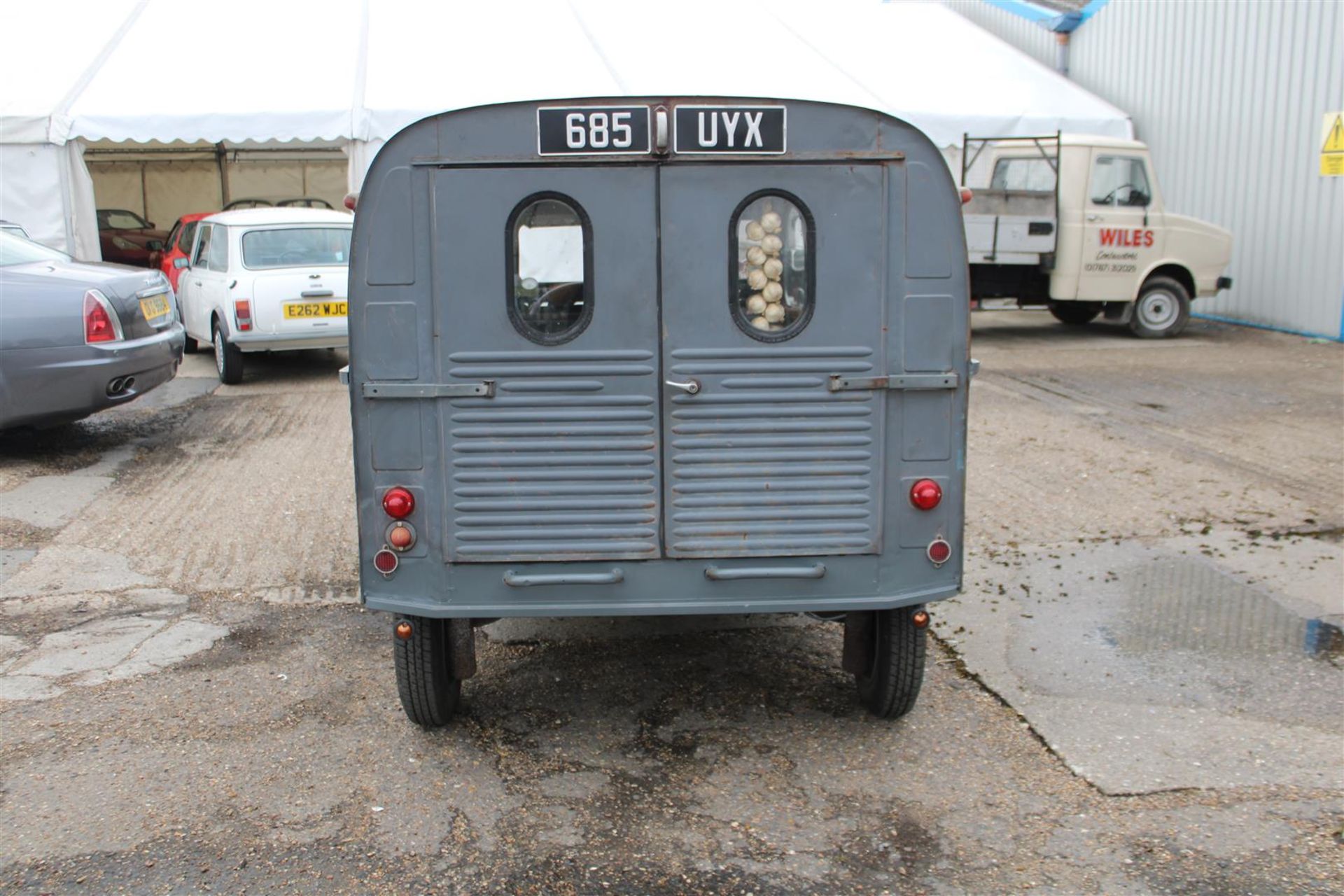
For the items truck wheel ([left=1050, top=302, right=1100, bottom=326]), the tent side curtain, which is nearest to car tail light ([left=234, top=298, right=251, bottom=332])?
the tent side curtain

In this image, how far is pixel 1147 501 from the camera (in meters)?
7.52

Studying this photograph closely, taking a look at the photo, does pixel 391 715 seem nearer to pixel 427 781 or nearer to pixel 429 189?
pixel 427 781

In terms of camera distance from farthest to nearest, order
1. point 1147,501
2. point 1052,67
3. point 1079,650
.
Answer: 1. point 1052,67
2. point 1147,501
3. point 1079,650

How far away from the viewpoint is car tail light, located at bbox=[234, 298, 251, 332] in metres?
11.7

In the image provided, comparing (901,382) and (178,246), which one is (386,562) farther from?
(178,246)

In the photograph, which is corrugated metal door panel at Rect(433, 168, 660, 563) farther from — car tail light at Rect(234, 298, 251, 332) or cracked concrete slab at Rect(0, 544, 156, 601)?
car tail light at Rect(234, 298, 251, 332)

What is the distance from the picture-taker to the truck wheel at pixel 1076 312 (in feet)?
52.0

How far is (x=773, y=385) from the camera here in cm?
412

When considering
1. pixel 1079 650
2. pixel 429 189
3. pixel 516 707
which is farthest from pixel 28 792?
pixel 1079 650

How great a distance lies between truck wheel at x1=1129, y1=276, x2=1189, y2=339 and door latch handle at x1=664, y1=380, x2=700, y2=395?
12.0 metres

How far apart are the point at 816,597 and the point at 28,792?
2754 millimetres

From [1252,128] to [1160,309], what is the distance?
2.68 m

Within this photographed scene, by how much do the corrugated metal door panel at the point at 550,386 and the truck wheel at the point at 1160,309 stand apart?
1205 centimetres

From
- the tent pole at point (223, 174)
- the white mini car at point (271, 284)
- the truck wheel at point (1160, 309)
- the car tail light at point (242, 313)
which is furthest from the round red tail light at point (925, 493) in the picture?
the tent pole at point (223, 174)
